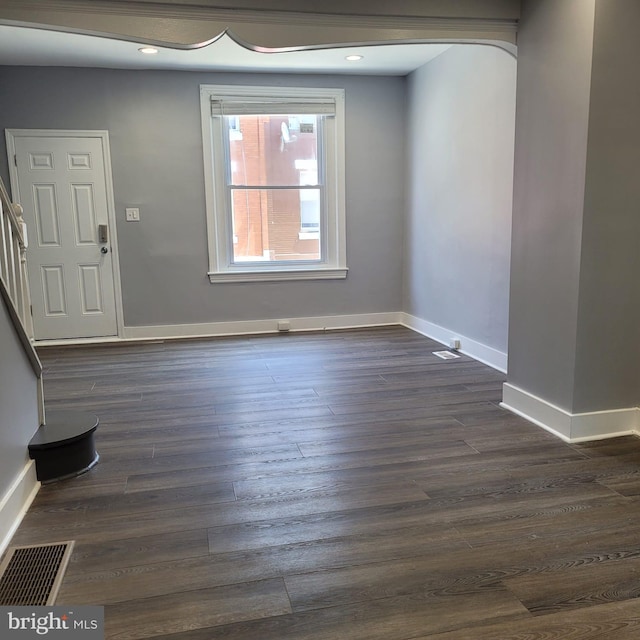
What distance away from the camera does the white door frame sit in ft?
16.8

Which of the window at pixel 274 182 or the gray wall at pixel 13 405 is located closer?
the gray wall at pixel 13 405

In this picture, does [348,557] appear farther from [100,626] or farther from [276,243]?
[276,243]

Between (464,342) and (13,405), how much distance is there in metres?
3.51

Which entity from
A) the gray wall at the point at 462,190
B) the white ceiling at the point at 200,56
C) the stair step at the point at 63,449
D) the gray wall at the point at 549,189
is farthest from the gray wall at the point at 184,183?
the stair step at the point at 63,449

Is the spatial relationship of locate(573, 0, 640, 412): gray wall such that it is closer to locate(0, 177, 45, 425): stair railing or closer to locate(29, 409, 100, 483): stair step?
locate(29, 409, 100, 483): stair step

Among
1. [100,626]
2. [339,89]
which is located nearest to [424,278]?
[339,89]

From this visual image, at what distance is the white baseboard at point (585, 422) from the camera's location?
2.90 metres

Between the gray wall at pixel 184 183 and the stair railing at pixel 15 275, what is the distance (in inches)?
111

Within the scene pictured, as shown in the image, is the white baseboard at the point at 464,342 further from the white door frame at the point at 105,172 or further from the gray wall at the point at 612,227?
the white door frame at the point at 105,172

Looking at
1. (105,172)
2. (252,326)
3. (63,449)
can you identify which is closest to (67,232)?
(105,172)

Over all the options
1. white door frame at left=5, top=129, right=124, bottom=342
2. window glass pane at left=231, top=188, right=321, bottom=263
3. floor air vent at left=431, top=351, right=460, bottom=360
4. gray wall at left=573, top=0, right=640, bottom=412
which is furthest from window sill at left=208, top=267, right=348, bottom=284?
gray wall at left=573, top=0, right=640, bottom=412

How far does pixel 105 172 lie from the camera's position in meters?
5.34

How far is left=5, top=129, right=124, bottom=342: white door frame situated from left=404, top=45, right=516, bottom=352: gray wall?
292 cm

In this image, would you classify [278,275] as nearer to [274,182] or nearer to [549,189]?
[274,182]
